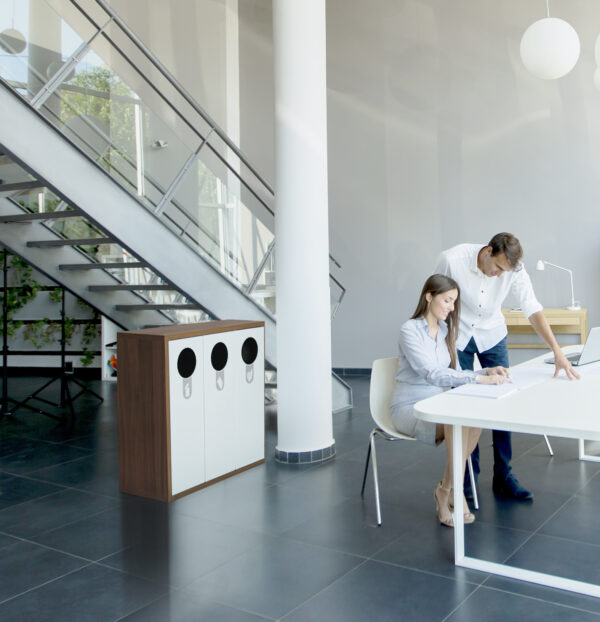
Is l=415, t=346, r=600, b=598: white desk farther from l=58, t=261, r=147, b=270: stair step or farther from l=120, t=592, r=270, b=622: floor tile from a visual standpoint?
l=58, t=261, r=147, b=270: stair step

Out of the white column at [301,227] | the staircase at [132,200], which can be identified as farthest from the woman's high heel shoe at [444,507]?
the staircase at [132,200]

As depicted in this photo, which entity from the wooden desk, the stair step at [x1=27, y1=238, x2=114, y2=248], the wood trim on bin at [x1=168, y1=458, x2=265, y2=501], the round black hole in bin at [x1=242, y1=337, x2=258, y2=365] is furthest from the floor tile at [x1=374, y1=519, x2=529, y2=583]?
the wooden desk

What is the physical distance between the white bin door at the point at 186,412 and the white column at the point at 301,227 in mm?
725

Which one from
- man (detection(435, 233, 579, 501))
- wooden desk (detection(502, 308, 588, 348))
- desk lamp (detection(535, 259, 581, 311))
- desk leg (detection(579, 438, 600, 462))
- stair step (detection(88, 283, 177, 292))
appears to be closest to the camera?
man (detection(435, 233, 579, 501))

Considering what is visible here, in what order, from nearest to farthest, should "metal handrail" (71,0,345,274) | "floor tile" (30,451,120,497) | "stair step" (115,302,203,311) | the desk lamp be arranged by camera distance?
"floor tile" (30,451,120,497) → "metal handrail" (71,0,345,274) → "stair step" (115,302,203,311) → the desk lamp

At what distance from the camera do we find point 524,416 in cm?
250

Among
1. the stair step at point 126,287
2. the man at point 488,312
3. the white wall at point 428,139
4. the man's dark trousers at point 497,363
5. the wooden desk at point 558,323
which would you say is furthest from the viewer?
the white wall at point 428,139

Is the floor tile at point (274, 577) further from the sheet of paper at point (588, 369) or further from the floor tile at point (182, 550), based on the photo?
the sheet of paper at point (588, 369)

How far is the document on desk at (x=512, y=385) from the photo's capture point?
9.52 feet

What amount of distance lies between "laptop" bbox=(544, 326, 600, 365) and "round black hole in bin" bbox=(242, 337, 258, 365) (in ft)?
6.19

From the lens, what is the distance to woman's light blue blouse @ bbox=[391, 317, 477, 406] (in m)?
3.27

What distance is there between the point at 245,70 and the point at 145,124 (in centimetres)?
434

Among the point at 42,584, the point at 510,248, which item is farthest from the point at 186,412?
the point at 510,248

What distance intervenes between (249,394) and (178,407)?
28.0 inches
